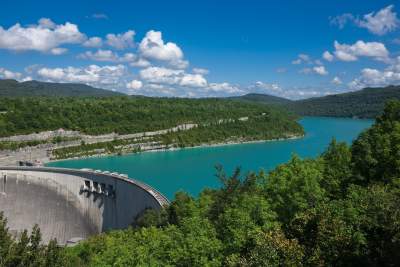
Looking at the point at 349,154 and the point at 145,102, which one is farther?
the point at 145,102

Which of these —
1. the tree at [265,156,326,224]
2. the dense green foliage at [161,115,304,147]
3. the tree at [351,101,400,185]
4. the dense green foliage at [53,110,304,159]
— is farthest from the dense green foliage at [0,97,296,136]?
the tree at [351,101,400,185]

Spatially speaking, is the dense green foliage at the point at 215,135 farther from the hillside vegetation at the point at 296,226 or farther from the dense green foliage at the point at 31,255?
the dense green foliage at the point at 31,255

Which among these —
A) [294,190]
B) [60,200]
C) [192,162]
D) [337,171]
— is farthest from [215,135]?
[294,190]

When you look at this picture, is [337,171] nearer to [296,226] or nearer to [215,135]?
[296,226]

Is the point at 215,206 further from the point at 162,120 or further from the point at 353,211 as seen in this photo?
the point at 162,120

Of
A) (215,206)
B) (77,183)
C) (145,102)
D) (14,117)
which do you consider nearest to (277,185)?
(215,206)

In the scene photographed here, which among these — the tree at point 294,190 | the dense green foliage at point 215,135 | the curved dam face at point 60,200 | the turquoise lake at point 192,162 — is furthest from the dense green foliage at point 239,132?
the tree at point 294,190
